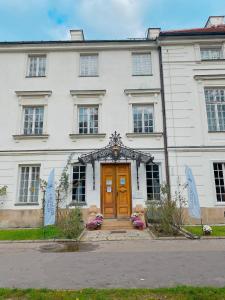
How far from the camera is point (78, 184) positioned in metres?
14.2

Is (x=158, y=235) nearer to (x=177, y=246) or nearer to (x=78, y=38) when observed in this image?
(x=177, y=246)

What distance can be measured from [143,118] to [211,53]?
17.9 feet

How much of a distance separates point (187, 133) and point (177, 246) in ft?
23.9

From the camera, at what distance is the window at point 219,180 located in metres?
13.8

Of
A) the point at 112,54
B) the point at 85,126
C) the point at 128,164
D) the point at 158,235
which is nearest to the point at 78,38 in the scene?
the point at 112,54

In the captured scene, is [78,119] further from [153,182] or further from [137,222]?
[137,222]

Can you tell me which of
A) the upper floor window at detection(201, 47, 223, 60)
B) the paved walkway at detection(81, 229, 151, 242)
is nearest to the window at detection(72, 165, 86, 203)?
A: the paved walkway at detection(81, 229, 151, 242)

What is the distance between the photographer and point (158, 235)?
1028 centimetres

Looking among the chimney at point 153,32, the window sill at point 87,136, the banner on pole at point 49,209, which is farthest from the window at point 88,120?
the chimney at point 153,32

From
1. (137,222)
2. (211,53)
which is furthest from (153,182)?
(211,53)

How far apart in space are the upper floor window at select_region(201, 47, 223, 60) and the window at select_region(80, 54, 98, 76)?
6.00 metres

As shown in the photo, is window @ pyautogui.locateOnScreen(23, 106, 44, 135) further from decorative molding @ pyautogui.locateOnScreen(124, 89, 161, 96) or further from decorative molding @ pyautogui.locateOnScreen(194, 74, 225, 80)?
decorative molding @ pyautogui.locateOnScreen(194, 74, 225, 80)

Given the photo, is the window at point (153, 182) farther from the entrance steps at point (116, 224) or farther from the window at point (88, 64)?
the window at point (88, 64)

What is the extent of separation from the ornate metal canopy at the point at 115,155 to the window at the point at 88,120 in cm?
135
